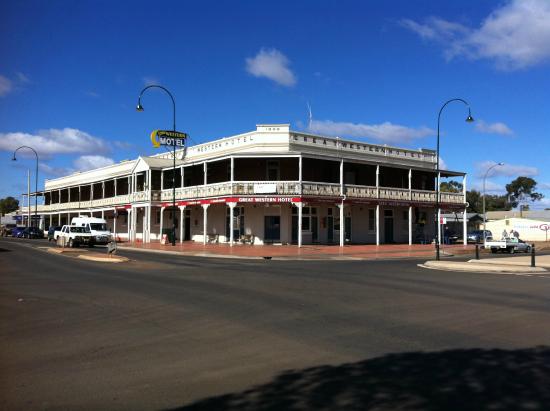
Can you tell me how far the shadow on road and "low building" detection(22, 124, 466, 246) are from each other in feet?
101

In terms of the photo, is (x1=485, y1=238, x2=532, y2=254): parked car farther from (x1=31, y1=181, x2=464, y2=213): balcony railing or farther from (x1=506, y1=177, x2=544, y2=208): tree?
(x1=506, y1=177, x2=544, y2=208): tree

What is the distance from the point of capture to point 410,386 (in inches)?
231

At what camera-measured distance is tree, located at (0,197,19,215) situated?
150375 mm

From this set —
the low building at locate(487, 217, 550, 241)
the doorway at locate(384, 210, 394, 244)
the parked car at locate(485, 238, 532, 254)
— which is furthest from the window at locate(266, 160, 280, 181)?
the low building at locate(487, 217, 550, 241)

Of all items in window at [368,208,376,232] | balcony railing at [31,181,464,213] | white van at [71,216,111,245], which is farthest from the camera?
window at [368,208,376,232]

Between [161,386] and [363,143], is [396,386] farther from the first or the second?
[363,143]

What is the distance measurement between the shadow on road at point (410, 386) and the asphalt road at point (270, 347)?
2 centimetres

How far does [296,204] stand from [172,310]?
93.1 ft

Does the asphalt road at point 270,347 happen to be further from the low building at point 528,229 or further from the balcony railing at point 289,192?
the low building at point 528,229

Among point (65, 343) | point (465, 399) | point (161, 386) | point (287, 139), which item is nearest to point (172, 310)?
point (65, 343)

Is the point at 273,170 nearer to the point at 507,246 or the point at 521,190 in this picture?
the point at 507,246

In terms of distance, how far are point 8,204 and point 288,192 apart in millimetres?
137452

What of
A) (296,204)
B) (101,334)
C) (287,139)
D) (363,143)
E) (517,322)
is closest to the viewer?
(101,334)

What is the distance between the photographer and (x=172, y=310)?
1095 centimetres
